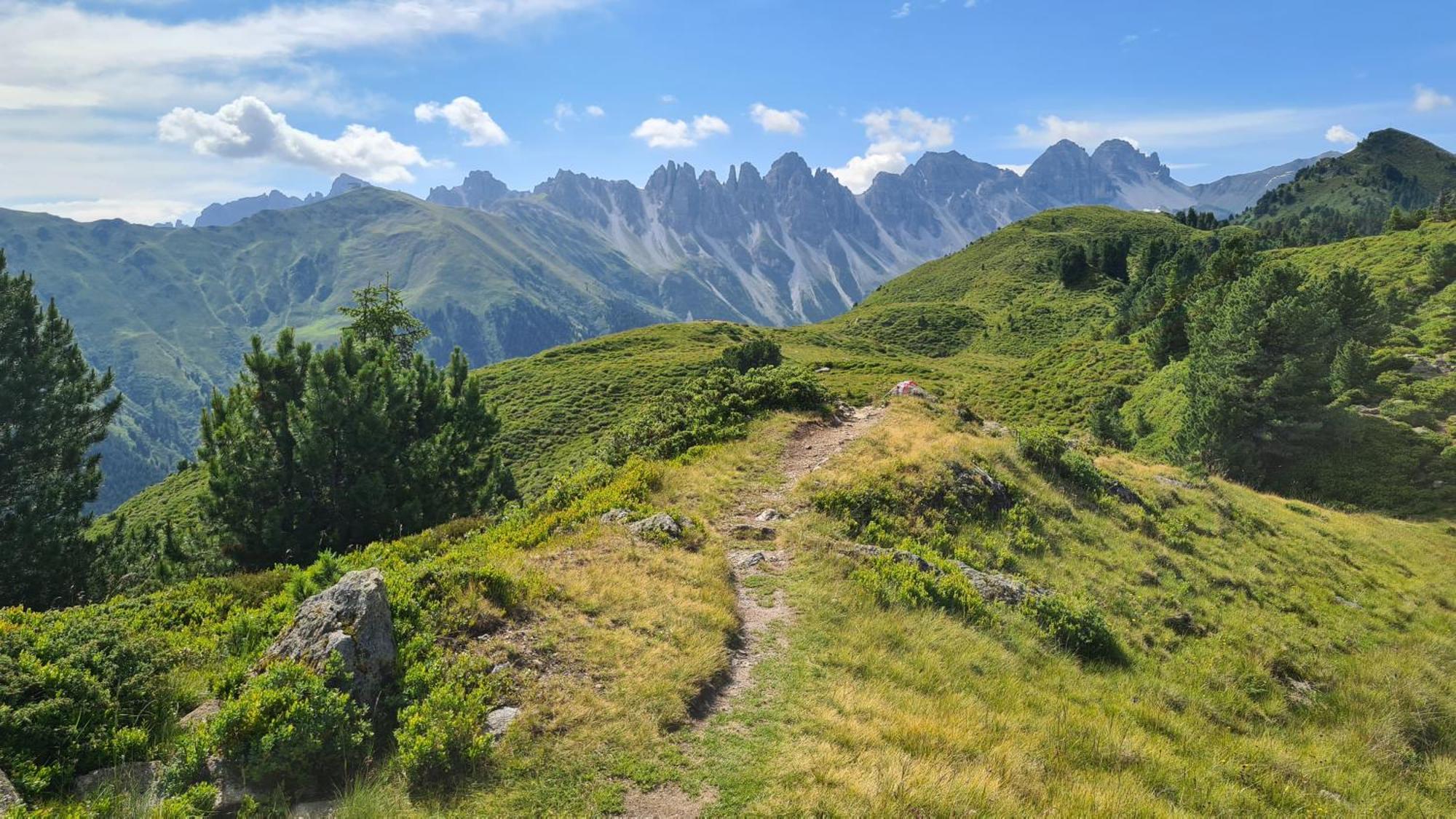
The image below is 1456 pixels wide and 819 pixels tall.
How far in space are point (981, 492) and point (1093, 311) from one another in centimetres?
9163

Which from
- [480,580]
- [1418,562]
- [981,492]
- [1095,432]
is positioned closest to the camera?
[480,580]

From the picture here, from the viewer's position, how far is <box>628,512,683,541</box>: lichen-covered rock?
1523 cm

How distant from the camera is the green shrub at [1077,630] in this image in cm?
1412

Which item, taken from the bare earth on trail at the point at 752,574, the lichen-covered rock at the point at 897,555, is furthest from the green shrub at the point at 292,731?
the lichen-covered rock at the point at 897,555

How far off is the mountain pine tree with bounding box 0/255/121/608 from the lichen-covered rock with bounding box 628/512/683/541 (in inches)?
852

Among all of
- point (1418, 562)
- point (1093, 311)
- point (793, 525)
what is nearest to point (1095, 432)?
point (1418, 562)

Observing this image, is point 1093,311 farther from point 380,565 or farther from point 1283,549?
point 380,565

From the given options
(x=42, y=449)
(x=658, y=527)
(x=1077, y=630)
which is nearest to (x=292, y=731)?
(x=658, y=527)

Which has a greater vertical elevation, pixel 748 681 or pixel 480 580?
pixel 480 580

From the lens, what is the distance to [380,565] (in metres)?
14.2

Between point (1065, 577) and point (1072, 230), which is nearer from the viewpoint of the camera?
point (1065, 577)

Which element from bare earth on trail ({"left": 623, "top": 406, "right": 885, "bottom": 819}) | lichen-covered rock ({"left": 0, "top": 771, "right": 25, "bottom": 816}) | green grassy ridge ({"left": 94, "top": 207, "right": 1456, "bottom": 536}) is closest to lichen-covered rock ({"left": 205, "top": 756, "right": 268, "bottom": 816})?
lichen-covered rock ({"left": 0, "top": 771, "right": 25, "bottom": 816})

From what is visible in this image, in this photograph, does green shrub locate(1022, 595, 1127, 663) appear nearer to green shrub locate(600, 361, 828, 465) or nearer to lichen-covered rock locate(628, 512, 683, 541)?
lichen-covered rock locate(628, 512, 683, 541)

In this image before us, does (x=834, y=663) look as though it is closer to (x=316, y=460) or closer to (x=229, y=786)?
(x=229, y=786)
